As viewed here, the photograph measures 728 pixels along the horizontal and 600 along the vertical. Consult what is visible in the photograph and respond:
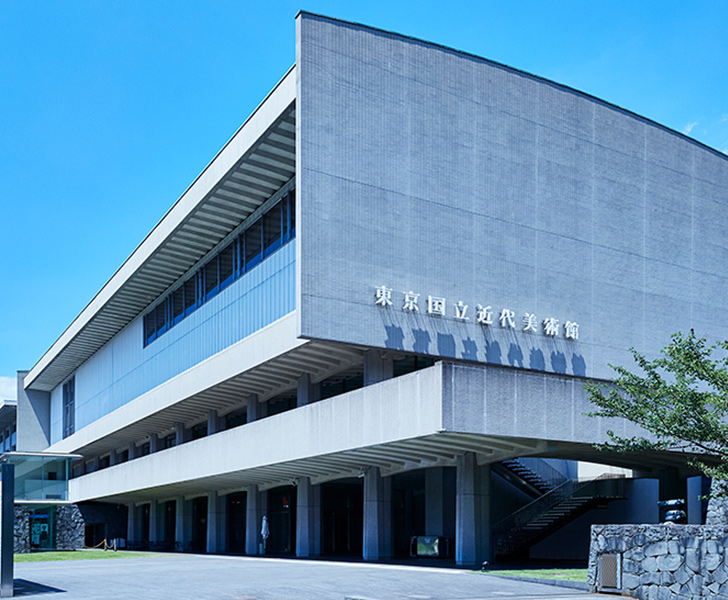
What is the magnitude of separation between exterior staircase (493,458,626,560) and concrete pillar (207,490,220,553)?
56.0ft

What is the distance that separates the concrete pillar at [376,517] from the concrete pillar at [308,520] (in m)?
4.66

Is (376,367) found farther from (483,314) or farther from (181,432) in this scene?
(181,432)

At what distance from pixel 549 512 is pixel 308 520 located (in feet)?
33.3

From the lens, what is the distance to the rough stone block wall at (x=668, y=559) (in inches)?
638

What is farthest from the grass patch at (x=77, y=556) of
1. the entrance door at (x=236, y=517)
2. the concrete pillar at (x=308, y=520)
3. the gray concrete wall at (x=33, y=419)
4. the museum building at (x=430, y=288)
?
the gray concrete wall at (x=33, y=419)

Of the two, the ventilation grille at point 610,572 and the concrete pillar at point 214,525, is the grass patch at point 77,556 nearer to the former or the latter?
the concrete pillar at point 214,525

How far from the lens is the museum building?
2906 cm

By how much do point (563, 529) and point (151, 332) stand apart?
24627mm

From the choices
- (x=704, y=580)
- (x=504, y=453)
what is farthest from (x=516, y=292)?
(x=704, y=580)

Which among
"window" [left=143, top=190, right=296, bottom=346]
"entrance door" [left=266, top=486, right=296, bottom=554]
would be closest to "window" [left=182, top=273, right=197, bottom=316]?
"window" [left=143, top=190, right=296, bottom=346]

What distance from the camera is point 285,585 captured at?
21.1 m

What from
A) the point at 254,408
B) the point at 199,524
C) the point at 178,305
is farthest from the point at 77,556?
the point at 199,524

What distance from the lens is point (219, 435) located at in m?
39.9

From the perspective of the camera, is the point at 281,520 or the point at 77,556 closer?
the point at 77,556
